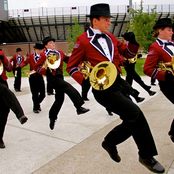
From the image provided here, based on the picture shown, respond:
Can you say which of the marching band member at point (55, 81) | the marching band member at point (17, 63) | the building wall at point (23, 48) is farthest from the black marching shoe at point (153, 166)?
the building wall at point (23, 48)

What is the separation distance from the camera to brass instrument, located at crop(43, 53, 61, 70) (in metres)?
5.30

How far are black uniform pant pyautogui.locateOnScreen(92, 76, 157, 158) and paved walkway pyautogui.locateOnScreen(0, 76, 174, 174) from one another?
1.98 ft

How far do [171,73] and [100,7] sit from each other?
1.33 meters

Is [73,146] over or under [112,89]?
under

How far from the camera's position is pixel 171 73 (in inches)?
136

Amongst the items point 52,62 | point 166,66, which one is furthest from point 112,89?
point 52,62

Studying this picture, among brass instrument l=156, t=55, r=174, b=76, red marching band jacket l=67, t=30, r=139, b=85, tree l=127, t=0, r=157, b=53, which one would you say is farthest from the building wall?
red marching band jacket l=67, t=30, r=139, b=85

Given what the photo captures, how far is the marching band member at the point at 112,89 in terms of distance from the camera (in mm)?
2666

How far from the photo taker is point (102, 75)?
2.84m

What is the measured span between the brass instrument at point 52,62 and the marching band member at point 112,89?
2147 millimetres

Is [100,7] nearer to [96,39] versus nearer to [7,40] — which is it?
[96,39]

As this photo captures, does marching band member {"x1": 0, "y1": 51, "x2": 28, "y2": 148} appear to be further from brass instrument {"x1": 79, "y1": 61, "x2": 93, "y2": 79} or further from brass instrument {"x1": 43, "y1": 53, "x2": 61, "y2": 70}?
→ brass instrument {"x1": 79, "y1": 61, "x2": 93, "y2": 79}

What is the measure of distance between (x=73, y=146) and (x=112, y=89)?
1.68m

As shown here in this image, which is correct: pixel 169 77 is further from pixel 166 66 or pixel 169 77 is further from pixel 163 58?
pixel 163 58
